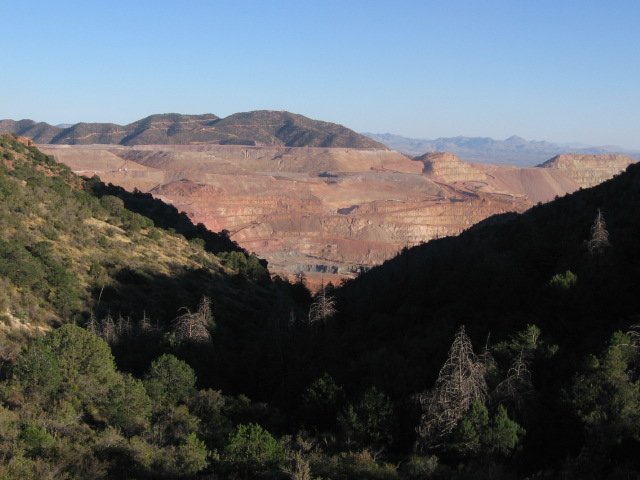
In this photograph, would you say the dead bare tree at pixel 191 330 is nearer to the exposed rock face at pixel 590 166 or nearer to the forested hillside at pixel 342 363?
the forested hillside at pixel 342 363

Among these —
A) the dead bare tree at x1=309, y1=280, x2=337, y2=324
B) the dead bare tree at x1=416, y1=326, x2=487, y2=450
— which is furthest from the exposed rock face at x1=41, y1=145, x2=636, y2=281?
the dead bare tree at x1=416, y1=326, x2=487, y2=450

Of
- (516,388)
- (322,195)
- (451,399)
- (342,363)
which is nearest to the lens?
(451,399)

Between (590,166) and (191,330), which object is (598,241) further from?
(590,166)

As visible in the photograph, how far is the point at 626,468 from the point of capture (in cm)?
1065

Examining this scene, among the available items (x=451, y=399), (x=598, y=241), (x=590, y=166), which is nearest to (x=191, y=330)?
(x=451, y=399)

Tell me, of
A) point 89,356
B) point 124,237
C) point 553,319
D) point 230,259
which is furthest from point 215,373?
point 230,259

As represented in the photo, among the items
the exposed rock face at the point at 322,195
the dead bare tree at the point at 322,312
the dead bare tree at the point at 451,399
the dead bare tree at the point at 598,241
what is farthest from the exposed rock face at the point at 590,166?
the dead bare tree at the point at 451,399

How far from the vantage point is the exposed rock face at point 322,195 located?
259 ft

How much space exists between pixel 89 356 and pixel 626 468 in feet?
39.6

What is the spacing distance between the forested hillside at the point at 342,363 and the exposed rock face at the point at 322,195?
36.8 metres

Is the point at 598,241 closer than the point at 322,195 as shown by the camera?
Yes

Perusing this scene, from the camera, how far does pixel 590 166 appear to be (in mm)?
159500

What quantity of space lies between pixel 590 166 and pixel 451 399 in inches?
6440

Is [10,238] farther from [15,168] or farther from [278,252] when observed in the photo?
[278,252]
